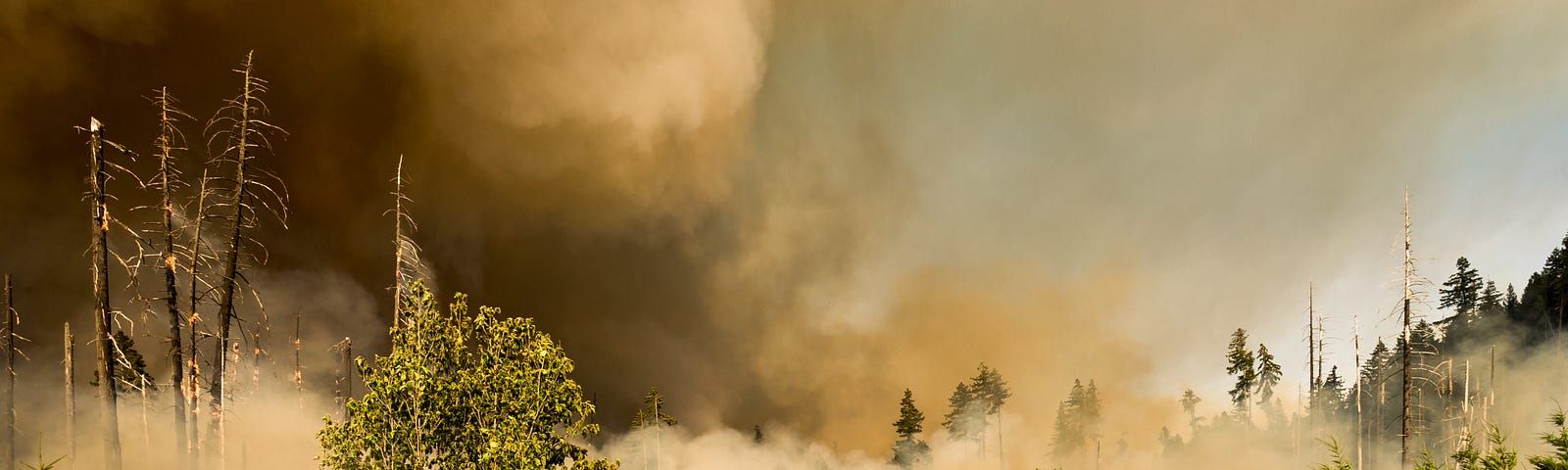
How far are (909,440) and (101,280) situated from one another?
7635 cm

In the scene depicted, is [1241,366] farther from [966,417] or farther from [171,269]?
[171,269]

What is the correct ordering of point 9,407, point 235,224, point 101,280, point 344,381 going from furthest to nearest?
point 344,381 < point 9,407 < point 235,224 < point 101,280

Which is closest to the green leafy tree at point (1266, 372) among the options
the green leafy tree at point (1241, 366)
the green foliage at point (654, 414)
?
the green leafy tree at point (1241, 366)

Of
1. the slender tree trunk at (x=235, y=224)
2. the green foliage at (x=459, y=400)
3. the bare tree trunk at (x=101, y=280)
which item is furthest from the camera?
the slender tree trunk at (x=235, y=224)

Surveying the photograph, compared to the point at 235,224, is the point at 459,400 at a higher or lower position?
lower

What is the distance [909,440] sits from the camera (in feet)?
265

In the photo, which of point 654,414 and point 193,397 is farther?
point 654,414

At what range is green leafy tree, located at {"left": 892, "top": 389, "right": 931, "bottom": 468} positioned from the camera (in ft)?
260

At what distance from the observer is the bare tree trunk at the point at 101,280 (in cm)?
1662

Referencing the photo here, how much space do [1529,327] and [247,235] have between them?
359ft

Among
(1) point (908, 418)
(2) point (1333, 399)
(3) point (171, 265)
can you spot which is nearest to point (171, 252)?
(3) point (171, 265)

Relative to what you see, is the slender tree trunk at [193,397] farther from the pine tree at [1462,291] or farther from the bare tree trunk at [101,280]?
the pine tree at [1462,291]

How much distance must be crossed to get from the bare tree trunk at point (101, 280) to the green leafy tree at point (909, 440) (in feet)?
238

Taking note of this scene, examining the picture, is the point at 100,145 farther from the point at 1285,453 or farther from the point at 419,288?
the point at 1285,453
